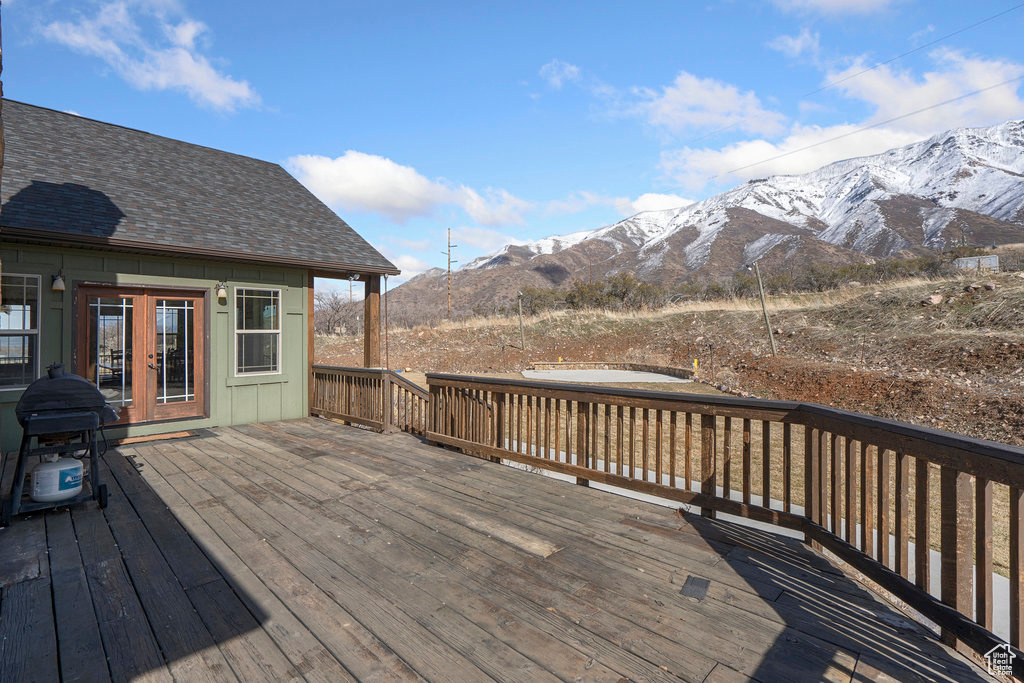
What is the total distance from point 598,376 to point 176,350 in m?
11.2

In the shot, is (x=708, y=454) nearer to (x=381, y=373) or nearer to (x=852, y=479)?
(x=852, y=479)

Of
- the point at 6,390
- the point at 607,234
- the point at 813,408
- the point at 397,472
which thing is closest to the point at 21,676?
the point at 397,472

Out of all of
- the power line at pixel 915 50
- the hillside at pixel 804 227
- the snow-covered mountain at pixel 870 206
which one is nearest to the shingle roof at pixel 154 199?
the power line at pixel 915 50

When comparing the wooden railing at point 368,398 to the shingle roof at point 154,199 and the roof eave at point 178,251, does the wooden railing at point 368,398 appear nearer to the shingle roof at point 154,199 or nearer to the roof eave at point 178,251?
the roof eave at point 178,251

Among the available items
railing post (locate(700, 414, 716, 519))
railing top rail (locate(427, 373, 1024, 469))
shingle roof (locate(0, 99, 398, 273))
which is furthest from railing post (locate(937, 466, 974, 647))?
shingle roof (locate(0, 99, 398, 273))

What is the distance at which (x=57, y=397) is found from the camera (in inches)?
132

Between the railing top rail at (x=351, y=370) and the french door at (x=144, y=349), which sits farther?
the railing top rail at (x=351, y=370)

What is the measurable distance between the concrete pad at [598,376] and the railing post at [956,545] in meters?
11.2

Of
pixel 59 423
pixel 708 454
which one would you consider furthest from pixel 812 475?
pixel 59 423

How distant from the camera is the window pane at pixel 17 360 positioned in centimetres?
514

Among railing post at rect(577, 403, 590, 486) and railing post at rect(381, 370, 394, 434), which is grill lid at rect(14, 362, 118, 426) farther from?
railing post at rect(577, 403, 590, 486)

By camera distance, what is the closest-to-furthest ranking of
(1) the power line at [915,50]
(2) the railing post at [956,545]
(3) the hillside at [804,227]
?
(2) the railing post at [956,545], (1) the power line at [915,50], (3) the hillside at [804,227]

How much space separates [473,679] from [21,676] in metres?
1.64

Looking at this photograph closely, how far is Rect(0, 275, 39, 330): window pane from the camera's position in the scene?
16.8 ft
